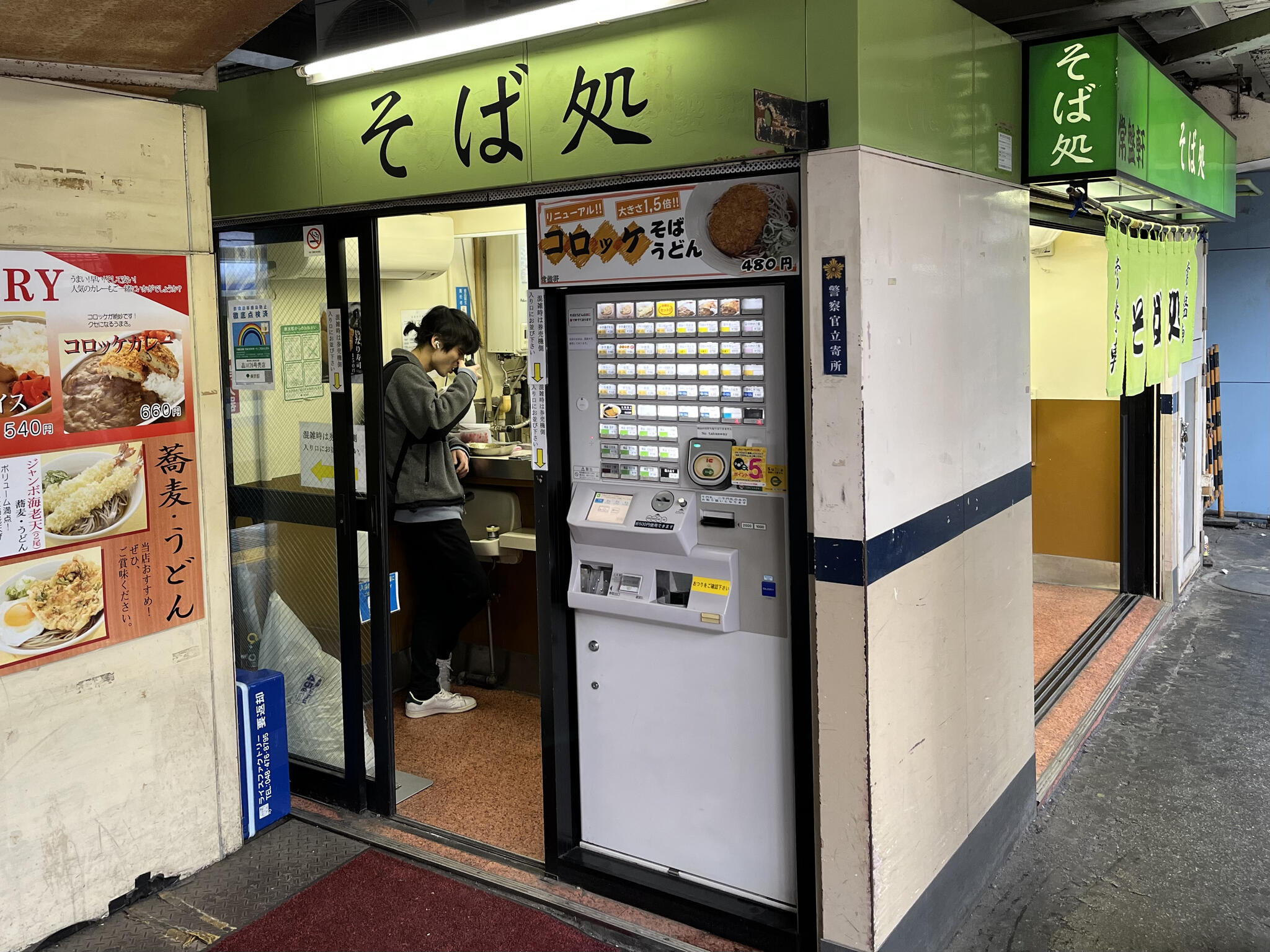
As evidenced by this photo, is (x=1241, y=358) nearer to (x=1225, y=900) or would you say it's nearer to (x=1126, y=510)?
(x=1126, y=510)

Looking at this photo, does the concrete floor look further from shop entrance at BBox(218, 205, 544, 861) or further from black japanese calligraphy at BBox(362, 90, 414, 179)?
black japanese calligraphy at BBox(362, 90, 414, 179)

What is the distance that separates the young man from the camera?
476cm

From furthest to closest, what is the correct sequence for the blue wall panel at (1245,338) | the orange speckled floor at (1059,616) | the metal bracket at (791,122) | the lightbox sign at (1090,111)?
the blue wall panel at (1245,338), the orange speckled floor at (1059,616), the lightbox sign at (1090,111), the metal bracket at (791,122)

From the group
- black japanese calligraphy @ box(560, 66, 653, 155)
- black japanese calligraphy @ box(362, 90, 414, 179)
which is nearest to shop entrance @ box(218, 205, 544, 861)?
black japanese calligraphy @ box(362, 90, 414, 179)

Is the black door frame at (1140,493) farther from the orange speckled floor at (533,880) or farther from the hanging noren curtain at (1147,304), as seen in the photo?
the orange speckled floor at (533,880)

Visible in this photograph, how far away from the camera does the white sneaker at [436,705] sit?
5070 millimetres

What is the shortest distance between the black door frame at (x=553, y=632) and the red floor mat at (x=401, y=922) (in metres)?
0.24

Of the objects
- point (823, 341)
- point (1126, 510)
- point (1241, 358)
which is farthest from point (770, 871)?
point (1241, 358)

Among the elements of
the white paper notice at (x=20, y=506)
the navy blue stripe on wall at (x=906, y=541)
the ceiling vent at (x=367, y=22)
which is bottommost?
the navy blue stripe on wall at (x=906, y=541)

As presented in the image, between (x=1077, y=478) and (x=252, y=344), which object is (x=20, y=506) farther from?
(x=1077, y=478)

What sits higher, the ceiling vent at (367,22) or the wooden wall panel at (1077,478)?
the ceiling vent at (367,22)

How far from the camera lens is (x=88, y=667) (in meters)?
3.31

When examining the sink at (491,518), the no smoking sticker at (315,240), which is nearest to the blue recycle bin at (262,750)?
the sink at (491,518)

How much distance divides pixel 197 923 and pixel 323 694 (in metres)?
1.08
